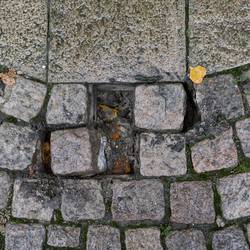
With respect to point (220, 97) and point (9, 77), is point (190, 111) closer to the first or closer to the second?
point (220, 97)

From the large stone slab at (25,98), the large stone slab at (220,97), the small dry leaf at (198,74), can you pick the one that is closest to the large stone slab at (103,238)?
the large stone slab at (25,98)

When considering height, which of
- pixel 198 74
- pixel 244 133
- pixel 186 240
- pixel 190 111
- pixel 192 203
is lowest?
pixel 186 240

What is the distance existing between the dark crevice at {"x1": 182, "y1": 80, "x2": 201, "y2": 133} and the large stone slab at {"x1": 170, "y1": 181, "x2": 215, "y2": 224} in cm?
34

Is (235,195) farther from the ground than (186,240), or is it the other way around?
(235,195)

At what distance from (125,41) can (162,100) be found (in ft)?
1.36

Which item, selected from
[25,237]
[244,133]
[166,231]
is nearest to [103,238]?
[166,231]

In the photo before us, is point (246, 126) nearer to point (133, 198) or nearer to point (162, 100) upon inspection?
point (162, 100)

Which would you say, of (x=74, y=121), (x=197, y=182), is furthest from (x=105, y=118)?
(x=197, y=182)

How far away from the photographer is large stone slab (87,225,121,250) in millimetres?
3145

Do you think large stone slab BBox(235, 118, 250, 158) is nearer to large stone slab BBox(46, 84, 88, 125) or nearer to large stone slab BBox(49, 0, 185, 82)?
large stone slab BBox(49, 0, 185, 82)

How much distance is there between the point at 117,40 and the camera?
3119mm

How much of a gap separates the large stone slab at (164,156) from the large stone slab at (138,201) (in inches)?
3.3

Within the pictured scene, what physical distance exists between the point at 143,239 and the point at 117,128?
0.70 meters

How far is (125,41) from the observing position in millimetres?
3115
